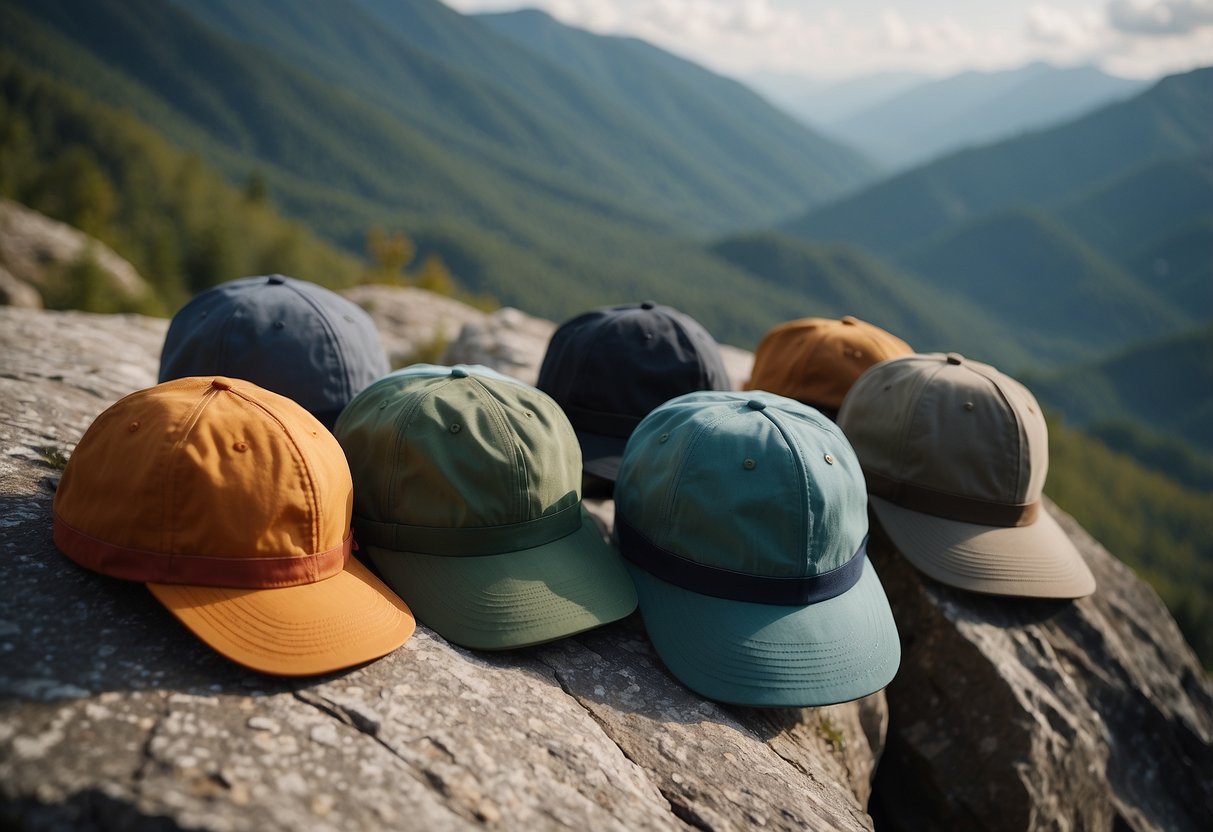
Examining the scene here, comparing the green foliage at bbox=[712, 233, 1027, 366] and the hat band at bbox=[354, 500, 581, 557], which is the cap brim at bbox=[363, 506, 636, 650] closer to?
the hat band at bbox=[354, 500, 581, 557]

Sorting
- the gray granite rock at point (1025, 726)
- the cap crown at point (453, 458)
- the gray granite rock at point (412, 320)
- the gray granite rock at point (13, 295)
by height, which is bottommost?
the gray granite rock at point (13, 295)

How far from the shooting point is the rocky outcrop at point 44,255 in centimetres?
1833

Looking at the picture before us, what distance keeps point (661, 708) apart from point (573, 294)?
4576 inches

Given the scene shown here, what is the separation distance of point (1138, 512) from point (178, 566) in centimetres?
9020

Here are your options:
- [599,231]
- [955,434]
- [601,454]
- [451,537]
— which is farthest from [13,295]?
[599,231]

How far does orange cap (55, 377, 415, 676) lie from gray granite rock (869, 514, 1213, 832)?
276 centimetres

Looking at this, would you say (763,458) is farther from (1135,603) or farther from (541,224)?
(541,224)

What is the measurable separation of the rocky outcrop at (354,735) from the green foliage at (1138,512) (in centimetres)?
6204

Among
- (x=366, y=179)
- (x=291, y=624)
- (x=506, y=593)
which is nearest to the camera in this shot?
(x=291, y=624)

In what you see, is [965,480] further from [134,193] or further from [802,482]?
[134,193]

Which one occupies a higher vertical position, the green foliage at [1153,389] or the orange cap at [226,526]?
the orange cap at [226,526]

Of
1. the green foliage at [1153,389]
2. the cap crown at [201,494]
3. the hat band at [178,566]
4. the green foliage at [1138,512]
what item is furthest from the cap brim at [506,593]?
the green foliage at [1153,389]

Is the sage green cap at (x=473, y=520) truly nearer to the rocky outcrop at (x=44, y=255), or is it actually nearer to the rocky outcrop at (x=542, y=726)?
the rocky outcrop at (x=542, y=726)

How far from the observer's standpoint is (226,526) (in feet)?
7.71
